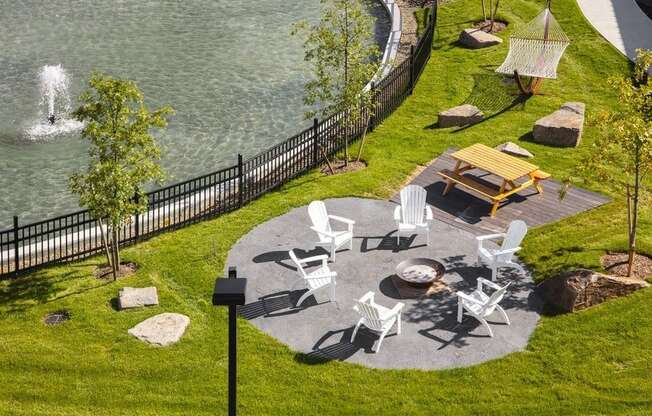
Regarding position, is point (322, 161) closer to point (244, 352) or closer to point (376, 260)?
point (376, 260)

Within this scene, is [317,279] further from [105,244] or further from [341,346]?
[105,244]

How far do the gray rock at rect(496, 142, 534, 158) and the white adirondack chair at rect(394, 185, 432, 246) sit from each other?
438 centimetres

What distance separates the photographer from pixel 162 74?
27.8 meters

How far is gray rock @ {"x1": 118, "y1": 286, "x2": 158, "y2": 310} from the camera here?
1555 cm

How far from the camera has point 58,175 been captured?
21375 mm

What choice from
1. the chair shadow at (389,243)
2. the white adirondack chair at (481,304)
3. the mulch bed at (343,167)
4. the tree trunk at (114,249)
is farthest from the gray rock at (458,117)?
the tree trunk at (114,249)

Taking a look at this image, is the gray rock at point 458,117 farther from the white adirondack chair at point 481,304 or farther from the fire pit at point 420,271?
the white adirondack chair at point 481,304

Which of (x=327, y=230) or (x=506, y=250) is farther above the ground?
(x=506, y=250)

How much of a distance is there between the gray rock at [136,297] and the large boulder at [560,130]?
11799 mm

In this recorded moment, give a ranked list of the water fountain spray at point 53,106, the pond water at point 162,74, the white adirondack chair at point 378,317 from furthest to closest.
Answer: the water fountain spray at point 53,106 → the pond water at point 162,74 → the white adirondack chair at point 378,317

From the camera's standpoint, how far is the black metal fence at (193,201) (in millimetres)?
17453

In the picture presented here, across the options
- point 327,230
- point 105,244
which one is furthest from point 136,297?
point 327,230

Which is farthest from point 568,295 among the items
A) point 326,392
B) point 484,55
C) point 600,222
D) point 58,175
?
point 484,55

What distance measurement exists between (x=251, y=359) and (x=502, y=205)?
8.09m
